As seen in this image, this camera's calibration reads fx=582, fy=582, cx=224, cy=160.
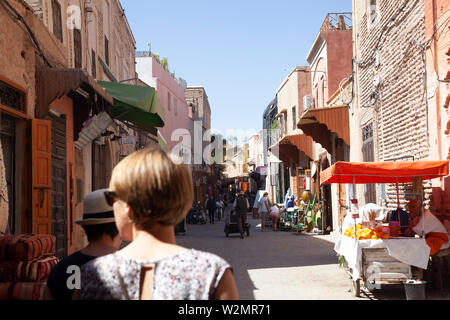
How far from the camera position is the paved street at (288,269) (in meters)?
8.82

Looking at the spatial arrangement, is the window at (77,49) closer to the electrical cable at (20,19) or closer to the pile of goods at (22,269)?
the electrical cable at (20,19)

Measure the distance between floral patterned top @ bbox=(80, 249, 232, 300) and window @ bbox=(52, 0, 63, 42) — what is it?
10264 mm

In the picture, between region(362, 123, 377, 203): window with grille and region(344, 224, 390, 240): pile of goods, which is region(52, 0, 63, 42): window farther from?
region(362, 123, 377, 203): window with grille

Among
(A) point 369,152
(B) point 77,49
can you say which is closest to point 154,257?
(B) point 77,49

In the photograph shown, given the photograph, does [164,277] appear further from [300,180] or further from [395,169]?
[300,180]

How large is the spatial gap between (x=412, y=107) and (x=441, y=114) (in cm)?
181

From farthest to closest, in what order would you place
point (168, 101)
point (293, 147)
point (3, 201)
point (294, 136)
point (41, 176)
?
point (168, 101), point (293, 147), point (294, 136), point (41, 176), point (3, 201)

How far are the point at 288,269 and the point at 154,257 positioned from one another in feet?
32.1

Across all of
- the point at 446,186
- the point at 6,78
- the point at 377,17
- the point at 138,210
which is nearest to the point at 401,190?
the point at 446,186

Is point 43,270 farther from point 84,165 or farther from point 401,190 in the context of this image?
point 84,165

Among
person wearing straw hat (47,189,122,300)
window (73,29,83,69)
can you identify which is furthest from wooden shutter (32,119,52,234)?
person wearing straw hat (47,189,122,300)

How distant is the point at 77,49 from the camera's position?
13.8m

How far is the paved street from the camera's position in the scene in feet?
28.9

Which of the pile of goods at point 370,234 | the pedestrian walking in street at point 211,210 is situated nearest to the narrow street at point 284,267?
the pile of goods at point 370,234
